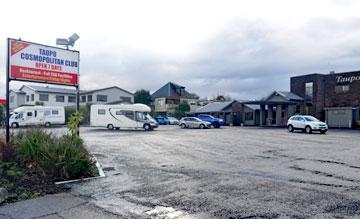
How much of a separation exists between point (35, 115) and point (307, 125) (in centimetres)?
3352

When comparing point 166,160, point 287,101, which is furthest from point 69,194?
point 287,101

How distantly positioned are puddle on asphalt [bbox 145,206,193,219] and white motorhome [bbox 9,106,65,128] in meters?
37.9

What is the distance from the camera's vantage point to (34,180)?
841 centimetres

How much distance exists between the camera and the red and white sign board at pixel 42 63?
12539mm

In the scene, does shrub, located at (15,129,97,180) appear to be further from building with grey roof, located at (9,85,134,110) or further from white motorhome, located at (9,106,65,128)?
building with grey roof, located at (9,85,134,110)

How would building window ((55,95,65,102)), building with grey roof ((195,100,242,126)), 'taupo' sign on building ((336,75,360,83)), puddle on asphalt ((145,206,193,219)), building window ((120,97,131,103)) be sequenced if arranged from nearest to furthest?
puddle on asphalt ((145,206,193,219)), 'taupo' sign on building ((336,75,360,83)), building with grey roof ((195,100,242,126)), building window ((55,95,65,102)), building window ((120,97,131,103))

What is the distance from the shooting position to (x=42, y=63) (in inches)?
526

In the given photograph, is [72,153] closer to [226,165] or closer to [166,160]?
[166,160]

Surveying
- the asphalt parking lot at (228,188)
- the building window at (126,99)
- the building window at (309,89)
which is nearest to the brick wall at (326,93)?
the building window at (309,89)

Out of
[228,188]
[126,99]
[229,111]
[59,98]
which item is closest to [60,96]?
[59,98]

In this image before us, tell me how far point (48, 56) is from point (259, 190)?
10285 millimetres

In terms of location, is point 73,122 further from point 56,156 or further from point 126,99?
point 126,99

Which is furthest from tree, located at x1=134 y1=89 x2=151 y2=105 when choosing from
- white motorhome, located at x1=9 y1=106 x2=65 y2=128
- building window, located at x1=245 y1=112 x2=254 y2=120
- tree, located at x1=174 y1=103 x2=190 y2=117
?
white motorhome, located at x1=9 y1=106 x2=65 y2=128

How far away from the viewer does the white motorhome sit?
138ft
